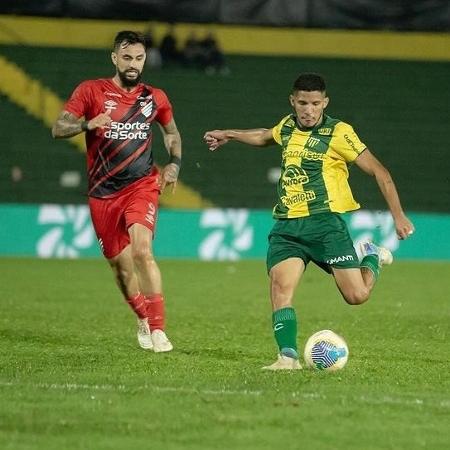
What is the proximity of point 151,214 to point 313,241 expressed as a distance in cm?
150

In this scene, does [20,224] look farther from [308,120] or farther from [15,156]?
[308,120]

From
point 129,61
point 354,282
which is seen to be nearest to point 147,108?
point 129,61

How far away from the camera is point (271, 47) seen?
25656mm

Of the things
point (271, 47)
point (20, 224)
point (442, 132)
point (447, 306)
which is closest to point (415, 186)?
point (442, 132)

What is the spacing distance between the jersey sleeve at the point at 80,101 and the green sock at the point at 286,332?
2307 millimetres

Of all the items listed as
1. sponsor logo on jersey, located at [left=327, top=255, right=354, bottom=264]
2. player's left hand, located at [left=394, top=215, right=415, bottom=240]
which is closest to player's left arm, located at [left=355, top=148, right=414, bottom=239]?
player's left hand, located at [left=394, top=215, right=415, bottom=240]

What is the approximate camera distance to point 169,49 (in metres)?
24.9

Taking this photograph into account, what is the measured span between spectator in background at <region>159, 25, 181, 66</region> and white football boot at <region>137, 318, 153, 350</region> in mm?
14998

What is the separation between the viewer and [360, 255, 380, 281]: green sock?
30.9ft

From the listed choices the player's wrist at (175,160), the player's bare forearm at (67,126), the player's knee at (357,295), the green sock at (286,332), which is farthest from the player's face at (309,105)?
the player's bare forearm at (67,126)

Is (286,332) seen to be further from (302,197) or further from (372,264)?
(372,264)

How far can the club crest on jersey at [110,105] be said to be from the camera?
9.89 meters

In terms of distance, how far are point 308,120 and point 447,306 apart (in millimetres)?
A: 6011

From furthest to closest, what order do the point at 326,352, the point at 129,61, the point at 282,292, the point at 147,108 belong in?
the point at 147,108 < the point at 129,61 < the point at 282,292 < the point at 326,352
